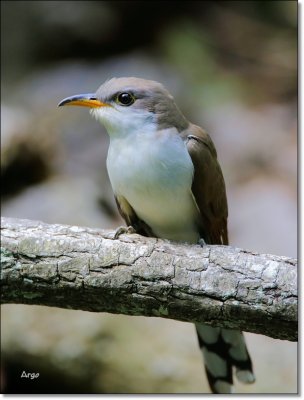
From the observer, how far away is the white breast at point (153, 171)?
1.90m

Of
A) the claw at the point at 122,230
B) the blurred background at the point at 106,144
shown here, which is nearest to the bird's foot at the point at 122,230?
the claw at the point at 122,230

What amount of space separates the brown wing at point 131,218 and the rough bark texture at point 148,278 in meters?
0.17

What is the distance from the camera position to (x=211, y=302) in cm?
175

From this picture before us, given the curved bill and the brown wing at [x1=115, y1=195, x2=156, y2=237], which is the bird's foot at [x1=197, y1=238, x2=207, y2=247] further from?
the curved bill

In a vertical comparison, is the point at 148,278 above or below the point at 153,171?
below

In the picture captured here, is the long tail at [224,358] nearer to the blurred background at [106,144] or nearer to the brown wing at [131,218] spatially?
the blurred background at [106,144]

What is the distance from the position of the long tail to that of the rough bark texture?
421 millimetres

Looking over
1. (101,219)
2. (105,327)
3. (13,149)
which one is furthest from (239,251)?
(13,149)

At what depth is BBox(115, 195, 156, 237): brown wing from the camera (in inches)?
82.0

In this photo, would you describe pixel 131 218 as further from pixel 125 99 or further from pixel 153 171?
pixel 125 99

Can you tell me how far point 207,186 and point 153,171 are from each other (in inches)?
6.8

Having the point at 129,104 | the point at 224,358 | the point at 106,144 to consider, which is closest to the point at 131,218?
the point at 129,104

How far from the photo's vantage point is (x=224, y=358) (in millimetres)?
2211

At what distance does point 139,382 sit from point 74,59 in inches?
80.4
